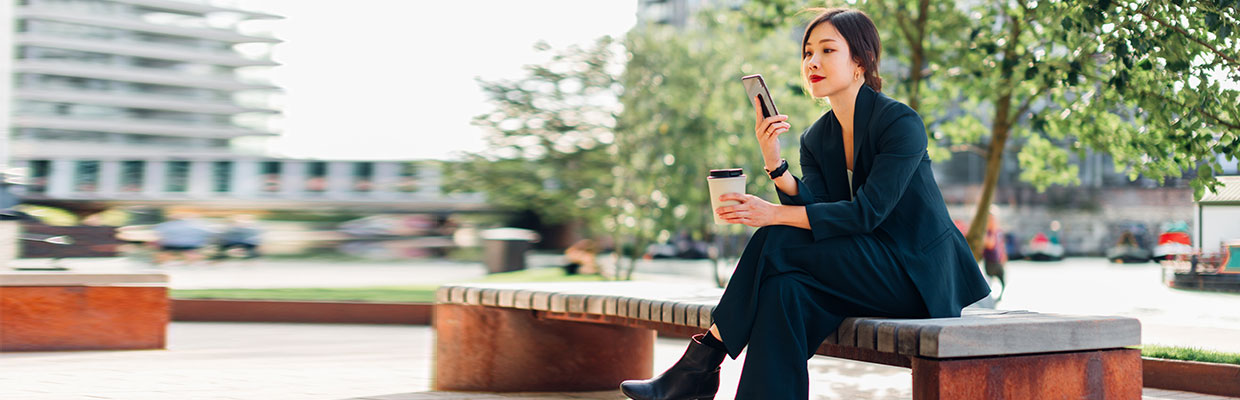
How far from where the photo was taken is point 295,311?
11688mm

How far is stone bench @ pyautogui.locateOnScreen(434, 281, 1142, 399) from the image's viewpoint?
10.1 feet

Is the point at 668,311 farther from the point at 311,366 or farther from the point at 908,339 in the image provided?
the point at 311,366

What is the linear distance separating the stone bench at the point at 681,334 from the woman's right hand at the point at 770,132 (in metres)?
0.55

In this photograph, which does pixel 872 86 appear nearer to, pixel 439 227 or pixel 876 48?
pixel 876 48

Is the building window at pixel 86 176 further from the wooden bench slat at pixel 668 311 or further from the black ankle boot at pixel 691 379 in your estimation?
the black ankle boot at pixel 691 379

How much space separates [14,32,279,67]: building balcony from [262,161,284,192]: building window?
5391 cm

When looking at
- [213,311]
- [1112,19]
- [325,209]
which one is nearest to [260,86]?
[325,209]

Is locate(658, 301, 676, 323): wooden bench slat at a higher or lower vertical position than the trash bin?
higher

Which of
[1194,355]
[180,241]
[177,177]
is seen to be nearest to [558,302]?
[1194,355]

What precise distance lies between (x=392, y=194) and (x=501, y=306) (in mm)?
60756

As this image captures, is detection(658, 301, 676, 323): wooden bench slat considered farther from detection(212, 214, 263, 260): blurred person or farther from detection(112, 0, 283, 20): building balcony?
detection(112, 0, 283, 20): building balcony

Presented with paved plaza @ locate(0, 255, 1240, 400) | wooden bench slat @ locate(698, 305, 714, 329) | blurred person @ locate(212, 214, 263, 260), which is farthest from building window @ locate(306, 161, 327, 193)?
wooden bench slat @ locate(698, 305, 714, 329)

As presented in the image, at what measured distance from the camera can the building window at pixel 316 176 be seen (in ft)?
213

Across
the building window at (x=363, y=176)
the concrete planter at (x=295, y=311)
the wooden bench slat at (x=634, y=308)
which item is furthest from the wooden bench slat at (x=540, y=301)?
the building window at (x=363, y=176)
